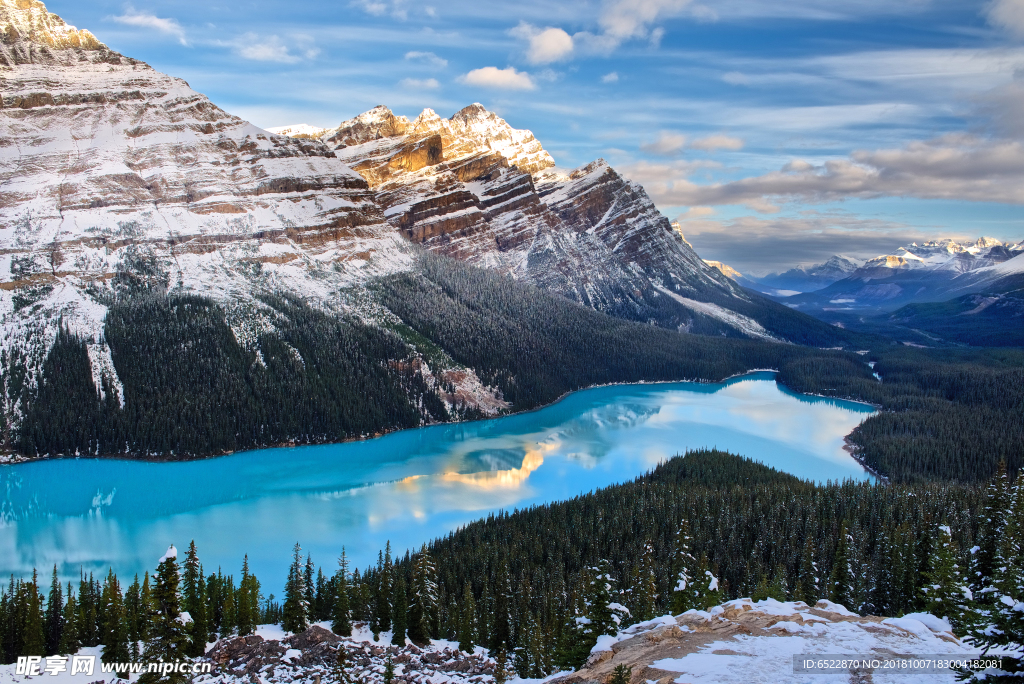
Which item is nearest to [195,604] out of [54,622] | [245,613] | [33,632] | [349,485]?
[245,613]

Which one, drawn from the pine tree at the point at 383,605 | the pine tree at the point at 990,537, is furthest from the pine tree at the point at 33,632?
the pine tree at the point at 990,537

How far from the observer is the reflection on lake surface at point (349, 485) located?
233 feet

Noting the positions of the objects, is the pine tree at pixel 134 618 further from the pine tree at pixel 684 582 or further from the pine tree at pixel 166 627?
the pine tree at pixel 684 582

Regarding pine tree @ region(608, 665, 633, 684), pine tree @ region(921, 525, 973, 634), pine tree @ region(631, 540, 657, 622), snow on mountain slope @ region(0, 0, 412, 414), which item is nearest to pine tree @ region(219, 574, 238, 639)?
pine tree @ region(631, 540, 657, 622)

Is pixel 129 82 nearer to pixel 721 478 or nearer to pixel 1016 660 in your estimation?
pixel 721 478

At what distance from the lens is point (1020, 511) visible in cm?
4141

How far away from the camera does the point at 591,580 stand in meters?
48.2

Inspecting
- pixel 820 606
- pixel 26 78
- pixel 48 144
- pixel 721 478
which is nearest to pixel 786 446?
pixel 721 478

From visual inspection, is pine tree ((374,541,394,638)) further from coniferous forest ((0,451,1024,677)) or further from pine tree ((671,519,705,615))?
pine tree ((671,519,705,615))

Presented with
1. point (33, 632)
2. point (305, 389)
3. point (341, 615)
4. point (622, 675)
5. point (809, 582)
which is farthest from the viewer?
point (305, 389)

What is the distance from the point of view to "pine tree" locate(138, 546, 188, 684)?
27.1 m

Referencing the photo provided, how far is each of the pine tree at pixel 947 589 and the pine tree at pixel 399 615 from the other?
31.1 metres

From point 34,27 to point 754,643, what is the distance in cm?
24325

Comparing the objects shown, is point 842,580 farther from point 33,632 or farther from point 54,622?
point 54,622
